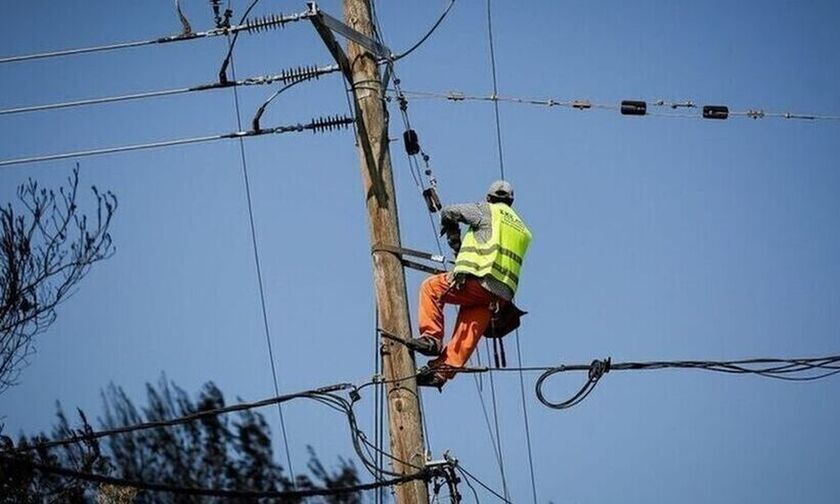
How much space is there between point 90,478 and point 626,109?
17.9 feet

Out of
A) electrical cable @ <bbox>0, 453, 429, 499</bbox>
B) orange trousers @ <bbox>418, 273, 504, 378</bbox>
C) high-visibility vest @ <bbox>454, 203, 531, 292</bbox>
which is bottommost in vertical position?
electrical cable @ <bbox>0, 453, 429, 499</bbox>

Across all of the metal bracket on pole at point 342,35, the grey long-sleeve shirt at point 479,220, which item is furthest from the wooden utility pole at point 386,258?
the grey long-sleeve shirt at point 479,220

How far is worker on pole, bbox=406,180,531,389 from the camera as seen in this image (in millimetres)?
7418

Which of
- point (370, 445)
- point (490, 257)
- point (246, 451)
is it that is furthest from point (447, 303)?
point (246, 451)

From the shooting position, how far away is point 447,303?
756cm

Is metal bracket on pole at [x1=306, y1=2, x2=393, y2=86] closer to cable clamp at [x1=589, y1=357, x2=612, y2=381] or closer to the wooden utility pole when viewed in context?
the wooden utility pole

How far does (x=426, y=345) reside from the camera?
726 cm

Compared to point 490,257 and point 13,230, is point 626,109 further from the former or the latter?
point 13,230

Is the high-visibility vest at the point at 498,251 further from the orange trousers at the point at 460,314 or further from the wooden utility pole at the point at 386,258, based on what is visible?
the wooden utility pole at the point at 386,258

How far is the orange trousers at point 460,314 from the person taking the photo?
24.5ft

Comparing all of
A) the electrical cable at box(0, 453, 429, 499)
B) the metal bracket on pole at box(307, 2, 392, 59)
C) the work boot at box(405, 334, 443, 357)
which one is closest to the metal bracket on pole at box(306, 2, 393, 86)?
the metal bracket on pole at box(307, 2, 392, 59)

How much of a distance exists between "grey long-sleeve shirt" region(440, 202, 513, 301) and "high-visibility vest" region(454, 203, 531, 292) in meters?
0.03

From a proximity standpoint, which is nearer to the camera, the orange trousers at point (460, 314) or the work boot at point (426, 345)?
the work boot at point (426, 345)

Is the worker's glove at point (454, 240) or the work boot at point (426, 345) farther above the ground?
the worker's glove at point (454, 240)
